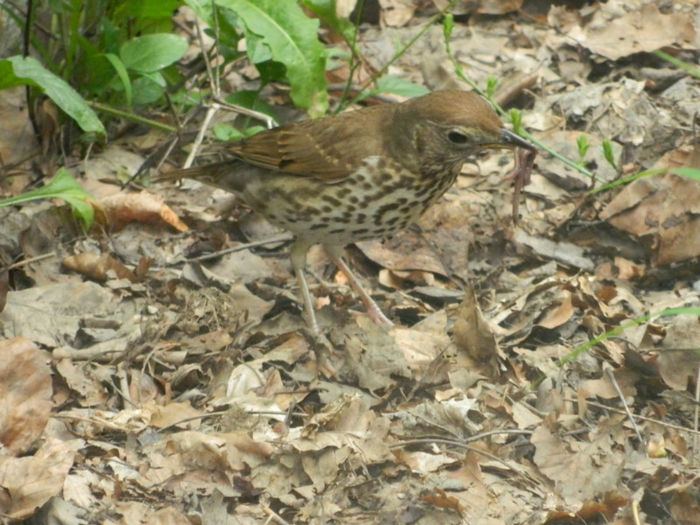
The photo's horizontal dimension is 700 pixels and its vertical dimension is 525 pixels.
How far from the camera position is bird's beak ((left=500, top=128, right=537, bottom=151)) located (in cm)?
495

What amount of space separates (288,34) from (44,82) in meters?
1.51

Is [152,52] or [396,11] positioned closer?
[152,52]

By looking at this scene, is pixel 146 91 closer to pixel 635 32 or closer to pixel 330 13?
pixel 330 13

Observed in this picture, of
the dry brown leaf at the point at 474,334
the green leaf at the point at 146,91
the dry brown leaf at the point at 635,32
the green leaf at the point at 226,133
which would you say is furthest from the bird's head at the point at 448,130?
the dry brown leaf at the point at 635,32

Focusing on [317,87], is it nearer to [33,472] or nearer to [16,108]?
[16,108]

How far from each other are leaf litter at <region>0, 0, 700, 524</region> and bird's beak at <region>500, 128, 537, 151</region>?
0.79 meters

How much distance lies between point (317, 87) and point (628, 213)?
197cm

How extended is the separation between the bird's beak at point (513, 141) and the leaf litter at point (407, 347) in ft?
2.58

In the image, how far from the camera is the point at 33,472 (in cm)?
412

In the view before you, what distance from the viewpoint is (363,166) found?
535 centimetres

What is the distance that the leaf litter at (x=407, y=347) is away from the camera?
14.1 feet

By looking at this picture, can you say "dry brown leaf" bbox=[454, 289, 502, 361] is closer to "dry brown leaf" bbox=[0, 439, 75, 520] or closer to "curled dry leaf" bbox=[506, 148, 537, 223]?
"curled dry leaf" bbox=[506, 148, 537, 223]

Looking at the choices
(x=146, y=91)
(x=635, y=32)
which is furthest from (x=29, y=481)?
(x=635, y=32)

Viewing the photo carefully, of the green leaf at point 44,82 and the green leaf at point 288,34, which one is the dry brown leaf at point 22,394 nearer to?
the green leaf at point 44,82
